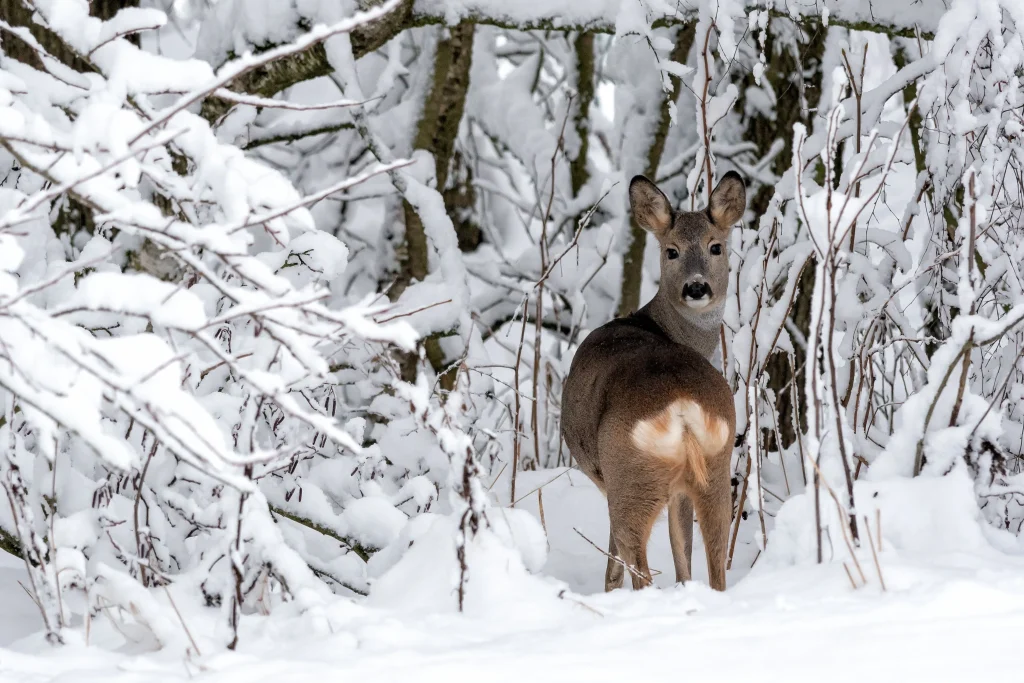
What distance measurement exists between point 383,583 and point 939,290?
7.62 feet

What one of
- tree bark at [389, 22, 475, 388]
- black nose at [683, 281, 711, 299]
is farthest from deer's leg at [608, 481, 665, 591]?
tree bark at [389, 22, 475, 388]

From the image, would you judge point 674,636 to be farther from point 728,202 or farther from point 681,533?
point 728,202

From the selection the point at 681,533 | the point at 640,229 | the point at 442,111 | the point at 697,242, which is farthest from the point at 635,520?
the point at 640,229

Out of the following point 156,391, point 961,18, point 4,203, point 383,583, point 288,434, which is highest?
point 961,18

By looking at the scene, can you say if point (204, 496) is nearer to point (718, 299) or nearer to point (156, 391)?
point (156, 391)

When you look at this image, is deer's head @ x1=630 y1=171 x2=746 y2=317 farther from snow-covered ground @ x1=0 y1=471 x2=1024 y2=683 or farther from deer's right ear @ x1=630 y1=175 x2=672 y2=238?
snow-covered ground @ x1=0 y1=471 x2=1024 y2=683

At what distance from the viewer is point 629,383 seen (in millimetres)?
3783

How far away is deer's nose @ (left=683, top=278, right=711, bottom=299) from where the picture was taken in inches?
183

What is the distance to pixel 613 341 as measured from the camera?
4348 millimetres

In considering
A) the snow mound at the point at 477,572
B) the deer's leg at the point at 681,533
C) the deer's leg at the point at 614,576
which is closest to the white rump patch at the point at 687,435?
the deer's leg at the point at 681,533

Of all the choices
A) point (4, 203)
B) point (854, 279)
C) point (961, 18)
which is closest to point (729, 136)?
point (854, 279)

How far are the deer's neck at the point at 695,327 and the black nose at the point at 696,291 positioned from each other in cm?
13

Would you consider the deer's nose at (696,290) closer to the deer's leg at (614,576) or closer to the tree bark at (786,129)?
the deer's leg at (614,576)

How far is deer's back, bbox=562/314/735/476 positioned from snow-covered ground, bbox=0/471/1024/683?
0.75 m
